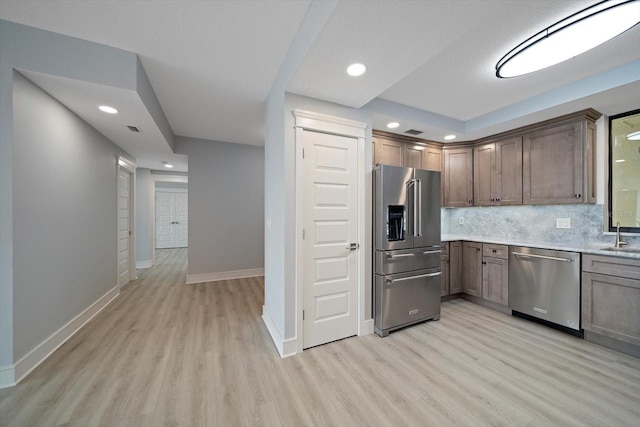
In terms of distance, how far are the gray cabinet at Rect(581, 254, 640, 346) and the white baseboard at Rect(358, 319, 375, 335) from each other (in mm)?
2170

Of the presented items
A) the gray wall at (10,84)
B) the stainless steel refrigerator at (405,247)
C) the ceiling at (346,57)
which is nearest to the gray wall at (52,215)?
the gray wall at (10,84)

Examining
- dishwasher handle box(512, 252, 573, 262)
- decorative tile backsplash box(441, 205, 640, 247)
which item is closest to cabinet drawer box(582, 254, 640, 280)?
dishwasher handle box(512, 252, 573, 262)

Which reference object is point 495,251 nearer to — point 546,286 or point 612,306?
point 546,286

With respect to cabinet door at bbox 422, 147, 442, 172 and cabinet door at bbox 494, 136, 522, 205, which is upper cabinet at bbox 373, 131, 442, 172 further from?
cabinet door at bbox 494, 136, 522, 205

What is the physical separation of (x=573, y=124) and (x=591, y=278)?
176 cm

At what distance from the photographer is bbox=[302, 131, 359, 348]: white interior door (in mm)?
2338

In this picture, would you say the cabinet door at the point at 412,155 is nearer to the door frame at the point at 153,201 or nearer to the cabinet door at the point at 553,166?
the cabinet door at the point at 553,166

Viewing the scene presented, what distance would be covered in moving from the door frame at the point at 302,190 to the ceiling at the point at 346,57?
0.75 ft

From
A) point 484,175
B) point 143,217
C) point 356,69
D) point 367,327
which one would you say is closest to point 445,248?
point 484,175

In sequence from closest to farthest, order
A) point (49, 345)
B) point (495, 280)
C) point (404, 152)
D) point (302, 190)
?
1. point (49, 345)
2. point (302, 190)
3. point (495, 280)
4. point (404, 152)

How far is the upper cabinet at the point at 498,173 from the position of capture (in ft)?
10.8

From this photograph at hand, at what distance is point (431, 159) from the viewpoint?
3.78 metres

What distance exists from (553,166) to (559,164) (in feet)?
0.18

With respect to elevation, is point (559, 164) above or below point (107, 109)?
below
